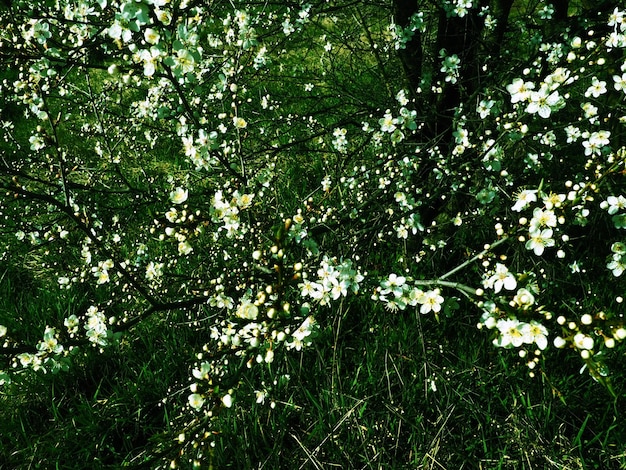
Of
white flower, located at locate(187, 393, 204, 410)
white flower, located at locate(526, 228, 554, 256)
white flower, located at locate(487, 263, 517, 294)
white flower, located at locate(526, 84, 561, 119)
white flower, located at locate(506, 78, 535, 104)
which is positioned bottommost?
white flower, located at locate(187, 393, 204, 410)

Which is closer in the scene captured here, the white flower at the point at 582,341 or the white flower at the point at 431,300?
the white flower at the point at 582,341

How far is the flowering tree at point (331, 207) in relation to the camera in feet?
6.59

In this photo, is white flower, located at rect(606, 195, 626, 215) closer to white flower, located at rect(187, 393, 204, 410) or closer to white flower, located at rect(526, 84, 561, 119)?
white flower, located at rect(526, 84, 561, 119)

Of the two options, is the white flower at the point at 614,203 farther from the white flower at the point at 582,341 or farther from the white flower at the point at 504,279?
the white flower at the point at 582,341

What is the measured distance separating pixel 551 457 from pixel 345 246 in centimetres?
144

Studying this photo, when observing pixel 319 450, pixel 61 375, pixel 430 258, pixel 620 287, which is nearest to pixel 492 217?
pixel 430 258

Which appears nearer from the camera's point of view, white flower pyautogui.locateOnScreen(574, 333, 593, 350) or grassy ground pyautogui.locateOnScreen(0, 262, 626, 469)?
white flower pyautogui.locateOnScreen(574, 333, 593, 350)

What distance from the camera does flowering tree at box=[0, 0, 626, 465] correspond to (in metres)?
2.01

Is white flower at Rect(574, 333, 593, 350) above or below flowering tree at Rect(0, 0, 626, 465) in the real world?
below

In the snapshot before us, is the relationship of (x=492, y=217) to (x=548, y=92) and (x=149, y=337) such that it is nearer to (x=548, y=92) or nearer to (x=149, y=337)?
(x=548, y=92)

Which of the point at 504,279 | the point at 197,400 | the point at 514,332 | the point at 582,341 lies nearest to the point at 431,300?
the point at 504,279

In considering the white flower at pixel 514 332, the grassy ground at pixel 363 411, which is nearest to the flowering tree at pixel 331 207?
the white flower at pixel 514 332

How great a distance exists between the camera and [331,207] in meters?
3.11

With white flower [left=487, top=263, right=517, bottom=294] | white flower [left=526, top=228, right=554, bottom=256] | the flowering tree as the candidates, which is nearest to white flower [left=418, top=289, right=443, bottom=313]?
the flowering tree
